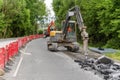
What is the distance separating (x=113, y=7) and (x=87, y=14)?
13.9m

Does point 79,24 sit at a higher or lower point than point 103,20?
higher

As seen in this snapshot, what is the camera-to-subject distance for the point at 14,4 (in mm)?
96125

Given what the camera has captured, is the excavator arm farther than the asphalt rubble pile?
Yes

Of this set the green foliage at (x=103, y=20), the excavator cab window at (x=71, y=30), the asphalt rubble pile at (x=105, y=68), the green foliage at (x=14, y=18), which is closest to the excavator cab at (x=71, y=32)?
the excavator cab window at (x=71, y=30)

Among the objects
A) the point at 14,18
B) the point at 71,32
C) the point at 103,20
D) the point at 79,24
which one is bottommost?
the point at 14,18

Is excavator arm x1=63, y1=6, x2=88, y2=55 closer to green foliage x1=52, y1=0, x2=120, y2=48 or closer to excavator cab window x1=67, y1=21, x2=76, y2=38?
excavator cab window x1=67, y1=21, x2=76, y2=38

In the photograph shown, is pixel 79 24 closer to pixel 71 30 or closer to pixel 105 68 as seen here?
pixel 71 30

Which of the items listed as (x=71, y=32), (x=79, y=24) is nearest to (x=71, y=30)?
(x=71, y=32)

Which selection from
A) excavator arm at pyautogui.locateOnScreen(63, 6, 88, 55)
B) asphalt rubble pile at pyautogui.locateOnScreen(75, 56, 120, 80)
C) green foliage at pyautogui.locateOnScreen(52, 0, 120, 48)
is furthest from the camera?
green foliage at pyautogui.locateOnScreen(52, 0, 120, 48)

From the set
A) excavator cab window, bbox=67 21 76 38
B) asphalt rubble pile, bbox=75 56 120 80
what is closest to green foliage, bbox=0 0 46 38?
excavator cab window, bbox=67 21 76 38

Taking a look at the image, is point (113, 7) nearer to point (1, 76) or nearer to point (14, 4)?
point (1, 76)

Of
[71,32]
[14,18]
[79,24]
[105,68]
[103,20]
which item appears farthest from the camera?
[14,18]

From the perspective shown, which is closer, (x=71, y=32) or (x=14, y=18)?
(x=71, y=32)

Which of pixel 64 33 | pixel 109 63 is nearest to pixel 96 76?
pixel 109 63
